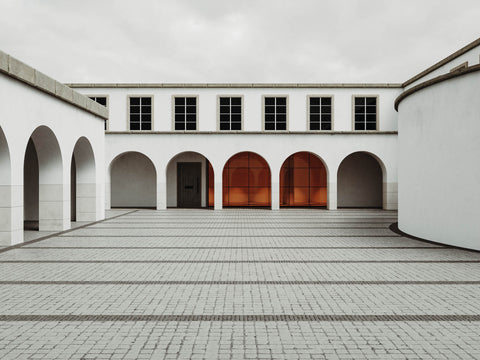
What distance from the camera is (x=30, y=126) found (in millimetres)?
11156

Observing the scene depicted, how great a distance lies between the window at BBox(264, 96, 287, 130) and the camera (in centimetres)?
2334

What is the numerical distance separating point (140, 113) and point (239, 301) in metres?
19.7

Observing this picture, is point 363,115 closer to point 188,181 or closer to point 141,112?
point 188,181

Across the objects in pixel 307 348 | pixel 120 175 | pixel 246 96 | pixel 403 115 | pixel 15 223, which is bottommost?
pixel 307 348

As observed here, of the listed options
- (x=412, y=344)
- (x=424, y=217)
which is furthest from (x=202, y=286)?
(x=424, y=217)

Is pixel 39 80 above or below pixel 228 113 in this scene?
below

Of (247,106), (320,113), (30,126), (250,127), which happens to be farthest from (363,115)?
(30,126)

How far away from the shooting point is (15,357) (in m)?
3.99

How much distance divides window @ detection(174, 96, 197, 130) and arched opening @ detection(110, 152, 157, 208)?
3768 millimetres

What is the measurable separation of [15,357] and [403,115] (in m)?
12.1

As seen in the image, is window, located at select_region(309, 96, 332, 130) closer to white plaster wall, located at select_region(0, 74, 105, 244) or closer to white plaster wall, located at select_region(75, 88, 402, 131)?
white plaster wall, located at select_region(75, 88, 402, 131)

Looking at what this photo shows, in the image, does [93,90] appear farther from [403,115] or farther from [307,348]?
[307,348]

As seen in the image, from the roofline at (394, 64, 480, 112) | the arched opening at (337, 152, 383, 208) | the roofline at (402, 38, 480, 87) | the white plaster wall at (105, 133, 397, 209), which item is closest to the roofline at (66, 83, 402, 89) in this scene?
the roofline at (402, 38, 480, 87)

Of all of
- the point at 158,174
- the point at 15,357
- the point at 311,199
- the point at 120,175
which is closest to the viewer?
the point at 15,357
